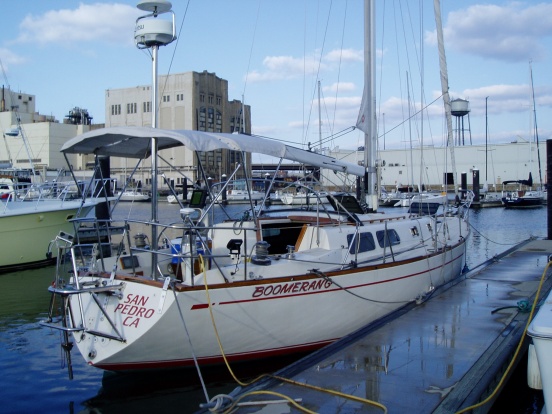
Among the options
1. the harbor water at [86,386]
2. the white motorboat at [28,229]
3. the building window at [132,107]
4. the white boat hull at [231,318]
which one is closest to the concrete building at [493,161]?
the building window at [132,107]

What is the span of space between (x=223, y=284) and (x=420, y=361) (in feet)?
10.2

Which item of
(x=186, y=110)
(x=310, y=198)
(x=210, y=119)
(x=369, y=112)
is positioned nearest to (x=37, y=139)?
(x=186, y=110)

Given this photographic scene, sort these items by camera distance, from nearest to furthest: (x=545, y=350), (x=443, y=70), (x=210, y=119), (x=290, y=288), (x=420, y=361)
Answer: (x=545, y=350), (x=420, y=361), (x=290, y=288), (x=443, y=70), (x=210, y=119)

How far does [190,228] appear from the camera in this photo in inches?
294

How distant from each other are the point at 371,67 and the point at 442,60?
11.3 feet

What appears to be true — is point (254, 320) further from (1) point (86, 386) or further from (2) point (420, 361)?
(1) point (86, 386)

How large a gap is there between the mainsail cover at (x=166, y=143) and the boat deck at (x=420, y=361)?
3.46 metres

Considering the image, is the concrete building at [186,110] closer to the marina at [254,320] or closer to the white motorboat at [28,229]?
the white motorboat at [28,229]

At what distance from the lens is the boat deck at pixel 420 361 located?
20.6ft

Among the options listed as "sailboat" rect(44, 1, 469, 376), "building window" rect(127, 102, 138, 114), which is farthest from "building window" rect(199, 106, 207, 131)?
"sailboat" rect(44, 1, 469, 376)

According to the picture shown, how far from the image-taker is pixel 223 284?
8023 millimetres

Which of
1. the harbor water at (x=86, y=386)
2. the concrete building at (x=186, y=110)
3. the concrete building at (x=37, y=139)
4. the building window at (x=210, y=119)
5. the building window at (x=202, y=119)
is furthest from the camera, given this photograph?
the concrete building at (x=37, y=139)

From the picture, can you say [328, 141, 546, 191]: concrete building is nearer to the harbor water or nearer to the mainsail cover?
the mainsail cover

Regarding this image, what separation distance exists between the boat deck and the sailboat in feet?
2.65
